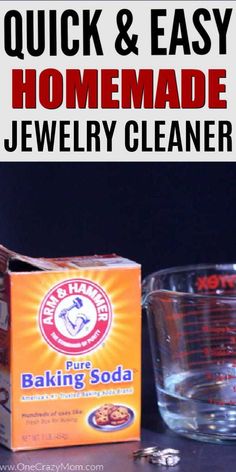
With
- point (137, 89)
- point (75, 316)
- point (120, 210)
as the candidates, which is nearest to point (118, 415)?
point (75, 316)

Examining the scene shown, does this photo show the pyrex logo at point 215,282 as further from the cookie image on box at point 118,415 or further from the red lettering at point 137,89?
the red lettering at point 137,89

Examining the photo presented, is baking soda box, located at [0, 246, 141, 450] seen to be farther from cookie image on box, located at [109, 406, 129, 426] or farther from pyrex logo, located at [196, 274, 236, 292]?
pyrex logo, located at [196, 274, 236, 292]

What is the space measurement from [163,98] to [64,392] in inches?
34.6

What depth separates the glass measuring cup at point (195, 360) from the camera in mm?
1171

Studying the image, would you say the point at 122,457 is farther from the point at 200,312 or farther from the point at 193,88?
the point at 193,88

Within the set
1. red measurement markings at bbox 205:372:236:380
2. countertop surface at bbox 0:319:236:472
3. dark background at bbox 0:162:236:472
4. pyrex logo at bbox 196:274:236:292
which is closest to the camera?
countertop surface at bbox 0:319:236:472

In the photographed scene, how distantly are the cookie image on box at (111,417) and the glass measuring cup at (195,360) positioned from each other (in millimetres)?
46

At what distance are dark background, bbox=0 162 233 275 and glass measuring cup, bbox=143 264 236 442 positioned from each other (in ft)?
2.17

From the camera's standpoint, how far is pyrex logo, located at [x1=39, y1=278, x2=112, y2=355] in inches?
44.8

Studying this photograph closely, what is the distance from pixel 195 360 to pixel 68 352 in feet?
0.45

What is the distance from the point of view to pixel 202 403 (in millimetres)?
1182

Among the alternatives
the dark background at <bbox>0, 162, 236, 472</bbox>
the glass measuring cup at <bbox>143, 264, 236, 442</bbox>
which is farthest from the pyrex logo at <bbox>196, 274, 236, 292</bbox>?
the dark background at <bbox>0, 162, 236, 472</bbox>

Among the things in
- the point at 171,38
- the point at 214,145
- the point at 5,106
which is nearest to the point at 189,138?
the point at 214,145

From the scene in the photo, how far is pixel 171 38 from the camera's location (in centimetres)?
189
